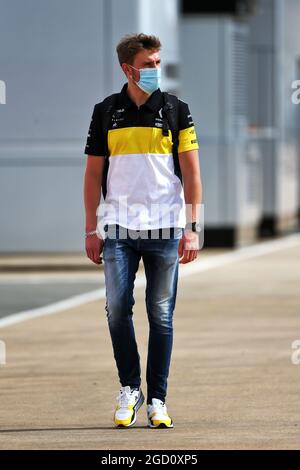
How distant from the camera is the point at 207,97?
22.8 m

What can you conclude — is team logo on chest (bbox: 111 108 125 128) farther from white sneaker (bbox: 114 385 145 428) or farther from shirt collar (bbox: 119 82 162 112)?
white sneaker (bbox: 114 385 145 428)

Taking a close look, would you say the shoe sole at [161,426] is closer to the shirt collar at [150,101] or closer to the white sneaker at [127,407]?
the white sneaker at [127,407]

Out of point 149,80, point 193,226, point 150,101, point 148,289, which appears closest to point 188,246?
point 193,226

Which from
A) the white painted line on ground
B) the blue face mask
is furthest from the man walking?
the white painted line on ground

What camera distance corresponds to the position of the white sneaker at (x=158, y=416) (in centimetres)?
790

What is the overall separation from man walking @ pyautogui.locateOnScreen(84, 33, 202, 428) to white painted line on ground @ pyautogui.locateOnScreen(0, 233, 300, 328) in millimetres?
5077

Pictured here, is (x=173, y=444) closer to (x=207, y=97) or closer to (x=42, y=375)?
(x=42, y=375)

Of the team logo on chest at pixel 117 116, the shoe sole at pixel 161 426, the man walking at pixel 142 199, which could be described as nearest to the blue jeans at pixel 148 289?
the man walking at pixel 142 199

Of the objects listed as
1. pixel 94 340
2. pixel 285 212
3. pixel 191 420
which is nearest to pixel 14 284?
pixel 94 340

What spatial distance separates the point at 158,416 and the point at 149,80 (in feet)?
5.57

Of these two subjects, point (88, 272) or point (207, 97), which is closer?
point (88, 272)

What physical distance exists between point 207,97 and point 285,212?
528cm

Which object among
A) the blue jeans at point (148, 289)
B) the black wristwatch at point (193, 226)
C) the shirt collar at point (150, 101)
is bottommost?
the blue jeans at point (148, 289)

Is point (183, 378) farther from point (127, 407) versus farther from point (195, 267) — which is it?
point (195, 267)
